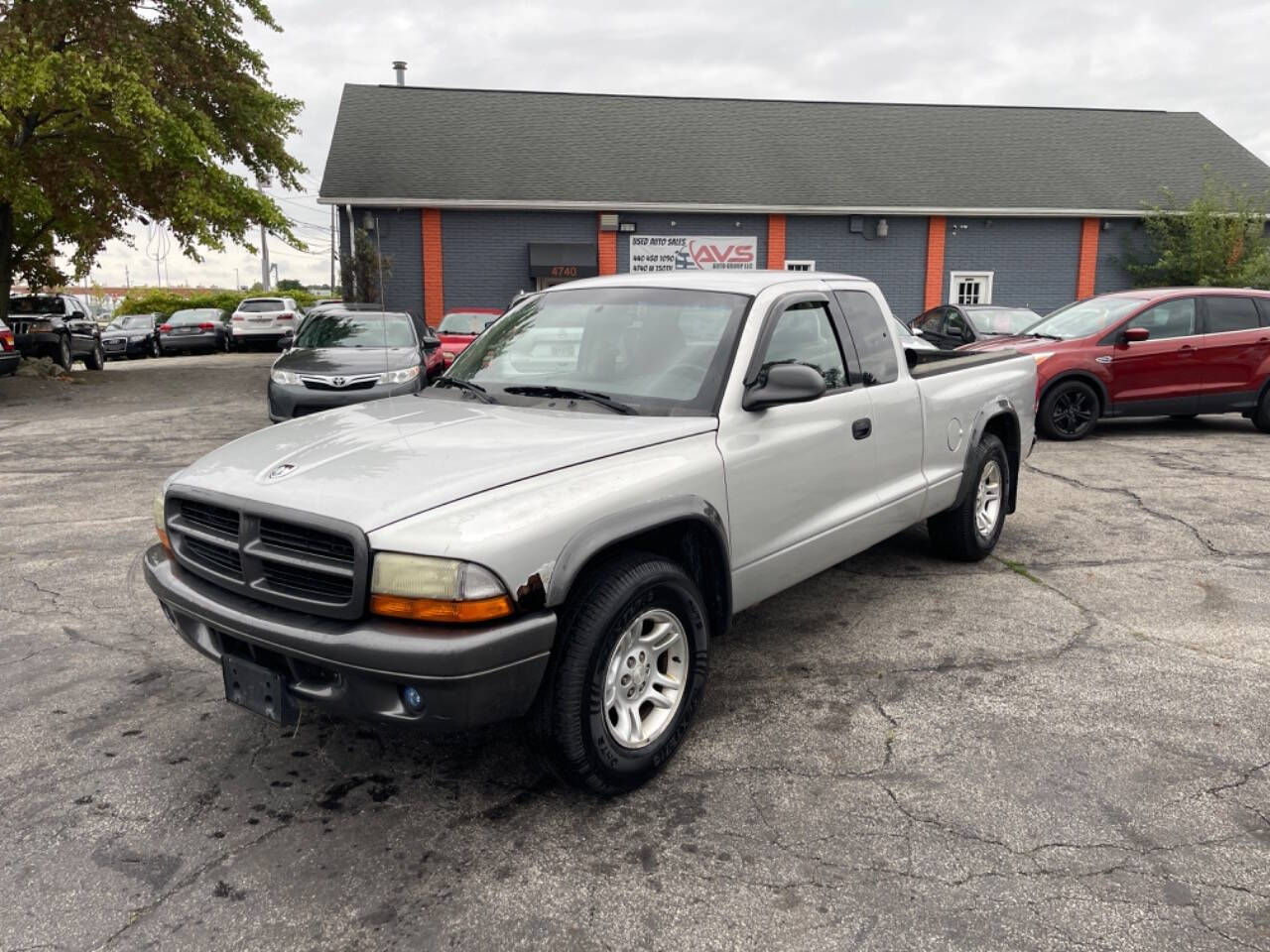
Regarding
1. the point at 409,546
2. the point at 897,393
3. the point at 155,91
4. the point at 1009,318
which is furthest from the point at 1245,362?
the point at 155,91

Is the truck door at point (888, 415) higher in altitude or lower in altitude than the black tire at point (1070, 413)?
higher

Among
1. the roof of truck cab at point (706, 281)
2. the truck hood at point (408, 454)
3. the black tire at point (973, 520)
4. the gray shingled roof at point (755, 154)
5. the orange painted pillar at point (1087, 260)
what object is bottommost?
the black tire at point (973, 520)

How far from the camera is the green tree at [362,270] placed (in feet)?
72.4

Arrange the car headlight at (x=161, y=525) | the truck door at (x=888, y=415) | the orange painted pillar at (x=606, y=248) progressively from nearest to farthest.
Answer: the car headlight at (x=161, y=525) < the truck door at (x=888, y=415) < the orange painted pillar at (x=606, y=248)

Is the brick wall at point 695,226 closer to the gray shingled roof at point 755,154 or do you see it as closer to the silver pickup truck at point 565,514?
the gray shingled roof at point 755,154

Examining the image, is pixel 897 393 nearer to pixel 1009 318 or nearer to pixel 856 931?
pixel 856 931

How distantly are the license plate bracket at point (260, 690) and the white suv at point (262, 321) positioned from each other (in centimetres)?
2529

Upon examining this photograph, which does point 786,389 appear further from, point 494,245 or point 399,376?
point 494,245

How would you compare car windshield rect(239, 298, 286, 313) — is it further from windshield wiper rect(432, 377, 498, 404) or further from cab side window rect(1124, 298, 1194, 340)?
windshield wiper rect(432, 377, 498, 404)

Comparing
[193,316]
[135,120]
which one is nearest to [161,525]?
[135,120]

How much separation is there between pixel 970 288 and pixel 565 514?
24.8 metres

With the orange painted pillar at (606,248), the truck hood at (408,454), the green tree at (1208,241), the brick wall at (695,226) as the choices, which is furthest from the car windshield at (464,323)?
the green tree at (1208,241)

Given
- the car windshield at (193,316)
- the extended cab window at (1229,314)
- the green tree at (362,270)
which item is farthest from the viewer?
the car windshield at (193,316)

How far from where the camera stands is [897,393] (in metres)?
4.66
